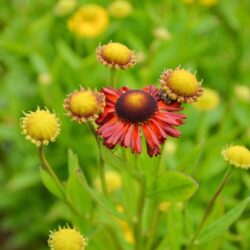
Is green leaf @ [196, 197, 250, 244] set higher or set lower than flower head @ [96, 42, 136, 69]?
lower

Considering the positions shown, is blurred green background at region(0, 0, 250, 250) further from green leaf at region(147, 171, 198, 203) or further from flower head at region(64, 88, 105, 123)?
flower head at region(64, 88, 105, 123)

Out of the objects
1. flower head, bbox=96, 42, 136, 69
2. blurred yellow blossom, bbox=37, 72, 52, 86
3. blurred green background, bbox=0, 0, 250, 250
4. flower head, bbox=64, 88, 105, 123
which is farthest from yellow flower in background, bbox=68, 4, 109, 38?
flower head, bbox=64, 88, 105, 123

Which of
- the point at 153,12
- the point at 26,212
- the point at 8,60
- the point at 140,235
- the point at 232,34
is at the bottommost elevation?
the point at 140,235

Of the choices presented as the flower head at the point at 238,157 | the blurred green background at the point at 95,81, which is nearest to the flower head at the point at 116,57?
the flower head at the point at 238,157

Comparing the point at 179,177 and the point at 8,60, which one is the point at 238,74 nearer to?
the point at 8,60

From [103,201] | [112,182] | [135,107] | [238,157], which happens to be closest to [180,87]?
[135,107]

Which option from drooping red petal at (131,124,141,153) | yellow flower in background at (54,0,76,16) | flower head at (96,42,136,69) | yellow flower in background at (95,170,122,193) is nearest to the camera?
drooping red petal at (131,124,141,153)

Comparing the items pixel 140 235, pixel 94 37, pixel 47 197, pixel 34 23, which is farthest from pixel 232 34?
pixel 140 235
